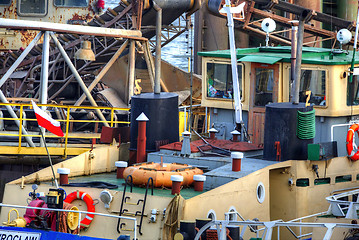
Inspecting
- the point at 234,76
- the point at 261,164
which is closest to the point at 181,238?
the point at 261,164

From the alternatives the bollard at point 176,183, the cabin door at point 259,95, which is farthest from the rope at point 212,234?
the cabin door at point 259,95

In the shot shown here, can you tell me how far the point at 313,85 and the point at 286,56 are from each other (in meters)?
1.22

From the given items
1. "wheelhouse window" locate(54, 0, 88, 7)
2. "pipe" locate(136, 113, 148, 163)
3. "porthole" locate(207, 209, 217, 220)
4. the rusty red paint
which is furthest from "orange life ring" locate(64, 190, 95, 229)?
"wheelhouse window" locate(54, 0, 88, 7)

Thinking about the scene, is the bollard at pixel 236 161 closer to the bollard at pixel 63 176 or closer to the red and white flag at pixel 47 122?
the bollard at pixel 63 176

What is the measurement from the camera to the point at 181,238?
13766mm

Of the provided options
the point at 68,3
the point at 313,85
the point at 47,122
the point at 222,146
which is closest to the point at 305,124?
the point at 313,85

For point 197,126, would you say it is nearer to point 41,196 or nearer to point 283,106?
point 283,106

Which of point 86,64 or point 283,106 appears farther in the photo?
point 86,64

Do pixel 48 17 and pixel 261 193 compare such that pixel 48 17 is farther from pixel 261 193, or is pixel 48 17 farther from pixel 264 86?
pixel 261 193

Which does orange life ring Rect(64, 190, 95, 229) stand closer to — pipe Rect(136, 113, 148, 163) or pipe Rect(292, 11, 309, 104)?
pipe Rect(136, 113, 148, 163)

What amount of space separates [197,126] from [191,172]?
1038 cm

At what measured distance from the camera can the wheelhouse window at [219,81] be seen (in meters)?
19.9

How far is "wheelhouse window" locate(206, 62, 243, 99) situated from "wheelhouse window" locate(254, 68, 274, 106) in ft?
2.46

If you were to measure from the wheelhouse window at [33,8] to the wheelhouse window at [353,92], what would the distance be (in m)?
18.8
